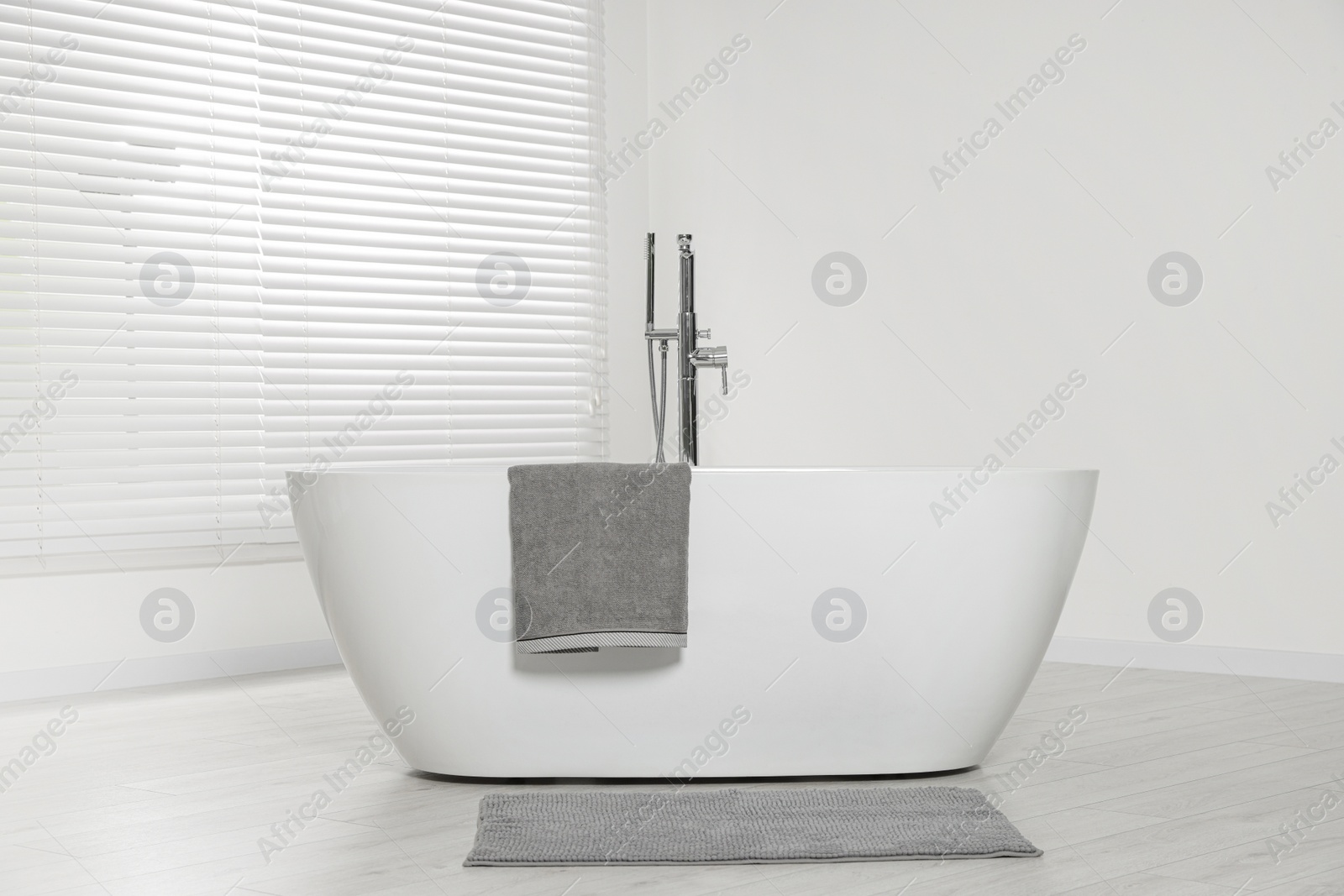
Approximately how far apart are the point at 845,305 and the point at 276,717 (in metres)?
2.25

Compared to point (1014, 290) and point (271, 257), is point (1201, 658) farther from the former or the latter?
point (271, 257)

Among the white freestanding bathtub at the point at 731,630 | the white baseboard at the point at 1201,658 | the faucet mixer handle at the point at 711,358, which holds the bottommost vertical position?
the white baseboard at the point at 1201,658

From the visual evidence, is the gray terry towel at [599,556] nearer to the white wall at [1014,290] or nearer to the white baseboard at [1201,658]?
the white baseboard at [1201,658]

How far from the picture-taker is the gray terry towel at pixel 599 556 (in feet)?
7.24

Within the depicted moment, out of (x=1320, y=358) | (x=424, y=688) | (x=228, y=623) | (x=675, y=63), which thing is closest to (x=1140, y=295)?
(x=1320, y=358)

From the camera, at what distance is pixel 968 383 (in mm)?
4020

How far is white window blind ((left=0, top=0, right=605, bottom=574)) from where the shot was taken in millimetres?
3455

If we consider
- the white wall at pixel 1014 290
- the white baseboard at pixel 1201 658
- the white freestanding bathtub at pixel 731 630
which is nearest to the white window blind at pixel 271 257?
the white wall at pixel 1014 290

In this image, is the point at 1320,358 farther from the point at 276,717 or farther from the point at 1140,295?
the point at 276,717

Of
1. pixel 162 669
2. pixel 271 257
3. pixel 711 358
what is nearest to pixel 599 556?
pixel 711 358

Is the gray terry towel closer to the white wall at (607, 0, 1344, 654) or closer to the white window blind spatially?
the white window blind

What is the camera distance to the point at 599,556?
87.0 inches

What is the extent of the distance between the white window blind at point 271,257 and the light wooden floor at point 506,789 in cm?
71

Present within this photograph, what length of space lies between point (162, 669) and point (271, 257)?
124 centimetres
